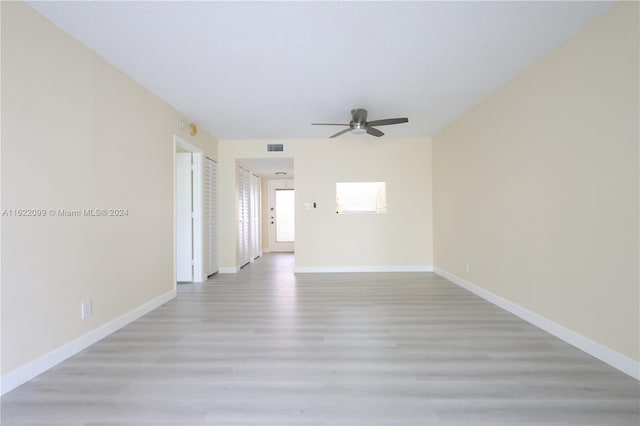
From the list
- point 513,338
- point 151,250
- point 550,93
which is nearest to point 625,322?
point 513,338

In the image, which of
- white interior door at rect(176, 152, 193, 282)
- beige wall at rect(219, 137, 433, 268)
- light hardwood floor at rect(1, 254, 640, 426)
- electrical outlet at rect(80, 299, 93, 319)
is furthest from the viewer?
beige wall at rect(219, 137, 433, 268)

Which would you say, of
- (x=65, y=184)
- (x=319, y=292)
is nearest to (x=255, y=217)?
(x=319, y=292)

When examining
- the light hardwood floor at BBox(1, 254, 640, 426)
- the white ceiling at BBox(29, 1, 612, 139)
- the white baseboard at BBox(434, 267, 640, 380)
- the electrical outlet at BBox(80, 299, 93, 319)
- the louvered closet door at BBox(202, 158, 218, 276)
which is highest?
the white ceiling at BBox(29, 1, 612, 139)

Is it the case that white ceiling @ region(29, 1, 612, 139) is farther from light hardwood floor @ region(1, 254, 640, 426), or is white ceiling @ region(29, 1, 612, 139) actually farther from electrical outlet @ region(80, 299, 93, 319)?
light hardwood floor @ region(1, 254, 640, 426)

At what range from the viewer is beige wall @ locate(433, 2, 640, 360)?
75.7 inches

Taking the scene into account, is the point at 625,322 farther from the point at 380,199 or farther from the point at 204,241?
the point at 204,241

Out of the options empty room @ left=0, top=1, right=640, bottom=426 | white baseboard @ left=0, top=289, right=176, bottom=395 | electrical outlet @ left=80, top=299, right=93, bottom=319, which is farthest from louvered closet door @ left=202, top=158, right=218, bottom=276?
electrical outlet @ left=80, top=299, right=93, bottom=319

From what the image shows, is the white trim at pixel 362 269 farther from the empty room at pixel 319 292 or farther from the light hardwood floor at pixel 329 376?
the light hardwood floor at pixel 329 376

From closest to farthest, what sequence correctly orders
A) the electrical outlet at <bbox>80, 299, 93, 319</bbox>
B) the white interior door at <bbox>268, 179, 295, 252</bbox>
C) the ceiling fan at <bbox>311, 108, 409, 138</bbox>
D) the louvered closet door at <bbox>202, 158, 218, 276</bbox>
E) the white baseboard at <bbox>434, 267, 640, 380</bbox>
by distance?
the white baseboard at <bbox>434, 267, 640, 380</bbox>
the electrical outlet at <bbox>80, 299, 93, 319</bbox>
the ceiling fan at <bbox>311, 108, 409, 138</bbox>
the louvered closet door at <bbox>202, 158, 218, 276</bbox>
the white interior door at <bbox>268, 179, 295, 252</bbox>

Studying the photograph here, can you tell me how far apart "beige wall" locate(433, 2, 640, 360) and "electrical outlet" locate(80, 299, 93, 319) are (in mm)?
3955

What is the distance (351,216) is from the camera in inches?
215

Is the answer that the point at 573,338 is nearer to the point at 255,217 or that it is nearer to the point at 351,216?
the point at 351,216

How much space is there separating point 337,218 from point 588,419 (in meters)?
4.22


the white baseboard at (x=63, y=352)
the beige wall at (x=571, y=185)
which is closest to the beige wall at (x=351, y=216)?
the beige wall at (x=571, y=185)
